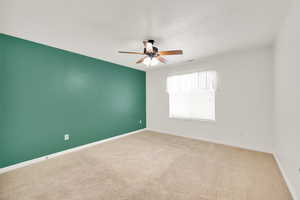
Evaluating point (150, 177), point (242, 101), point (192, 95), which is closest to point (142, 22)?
point (150, 177)

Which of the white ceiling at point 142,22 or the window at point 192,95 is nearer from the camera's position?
the white ceiling at point 142,22

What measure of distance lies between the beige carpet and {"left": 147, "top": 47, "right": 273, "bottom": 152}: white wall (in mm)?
445

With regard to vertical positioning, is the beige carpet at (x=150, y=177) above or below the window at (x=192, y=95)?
below

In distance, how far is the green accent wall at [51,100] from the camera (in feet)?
6.86

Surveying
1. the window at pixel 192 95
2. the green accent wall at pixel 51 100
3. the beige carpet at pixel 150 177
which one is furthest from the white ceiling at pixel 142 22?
the beige carpet at pixel 150 177

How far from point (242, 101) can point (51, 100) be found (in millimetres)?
4589

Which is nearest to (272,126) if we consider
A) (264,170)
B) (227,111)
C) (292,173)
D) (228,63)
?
(227,111)

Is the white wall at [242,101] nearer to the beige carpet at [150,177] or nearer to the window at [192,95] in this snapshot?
the window at [192,95]

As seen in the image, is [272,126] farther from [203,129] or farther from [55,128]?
[55,128]

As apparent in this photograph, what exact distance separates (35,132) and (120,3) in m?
2.90

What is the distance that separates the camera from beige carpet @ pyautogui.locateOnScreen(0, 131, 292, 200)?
1.53m

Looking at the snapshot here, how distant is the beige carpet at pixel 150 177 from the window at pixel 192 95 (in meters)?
1.25

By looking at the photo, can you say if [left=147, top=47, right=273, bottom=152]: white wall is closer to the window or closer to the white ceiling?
the window

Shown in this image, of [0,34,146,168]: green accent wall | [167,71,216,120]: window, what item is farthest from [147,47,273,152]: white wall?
[0,34,146,168]: green accent wall
